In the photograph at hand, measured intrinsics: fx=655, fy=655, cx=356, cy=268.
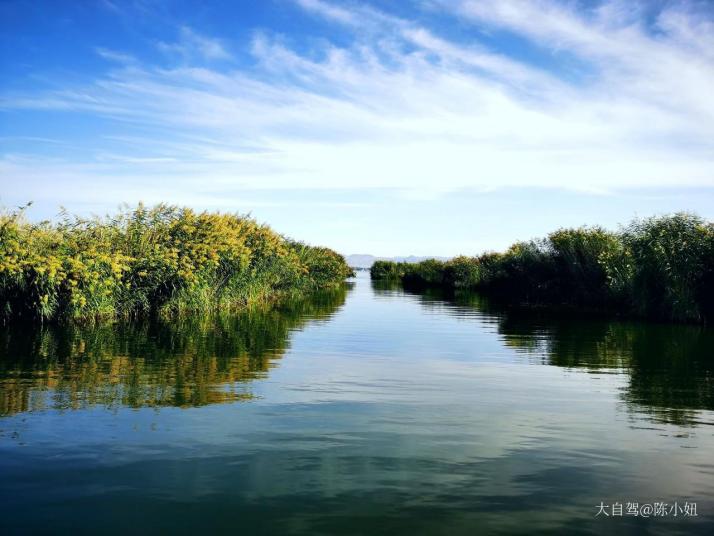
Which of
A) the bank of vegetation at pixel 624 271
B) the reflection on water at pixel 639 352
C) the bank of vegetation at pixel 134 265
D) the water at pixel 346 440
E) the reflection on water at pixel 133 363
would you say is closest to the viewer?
the water at pixel 346 440

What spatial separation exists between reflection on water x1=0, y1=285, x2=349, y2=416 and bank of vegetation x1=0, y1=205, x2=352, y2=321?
4.53 ft

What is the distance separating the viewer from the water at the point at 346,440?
6371 mm

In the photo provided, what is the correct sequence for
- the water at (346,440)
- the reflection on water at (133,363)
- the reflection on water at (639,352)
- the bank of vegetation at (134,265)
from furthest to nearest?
the bank of vegetation at (134,265) → the reflection on water at (639,352) → the reflection on water at (133,363) → the water at (346,440)

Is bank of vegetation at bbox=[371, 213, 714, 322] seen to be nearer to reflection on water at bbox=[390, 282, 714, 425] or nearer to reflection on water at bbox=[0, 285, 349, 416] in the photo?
reflection on water at bbox=[390, 282, 714, 425]

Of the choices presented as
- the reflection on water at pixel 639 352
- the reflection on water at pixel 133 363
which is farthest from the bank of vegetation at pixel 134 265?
the reflection on water at pixel 639 352

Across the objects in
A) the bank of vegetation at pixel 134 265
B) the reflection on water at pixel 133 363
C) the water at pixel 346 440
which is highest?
the bank of vegetation at pixel 134 265

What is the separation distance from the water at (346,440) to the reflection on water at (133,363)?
0.08 m

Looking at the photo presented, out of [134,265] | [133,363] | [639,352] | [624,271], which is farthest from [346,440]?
[624,271]

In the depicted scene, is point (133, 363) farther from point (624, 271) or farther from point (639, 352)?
point (624, 271)

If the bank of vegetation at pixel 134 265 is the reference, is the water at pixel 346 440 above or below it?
below

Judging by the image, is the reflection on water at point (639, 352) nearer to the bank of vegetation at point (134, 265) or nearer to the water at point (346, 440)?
the water at point (346, 440)

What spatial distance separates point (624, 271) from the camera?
34438mm

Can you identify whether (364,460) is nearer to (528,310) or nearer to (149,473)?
(149,473)

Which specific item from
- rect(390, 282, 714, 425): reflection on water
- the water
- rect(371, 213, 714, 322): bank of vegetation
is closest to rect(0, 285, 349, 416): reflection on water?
the water
